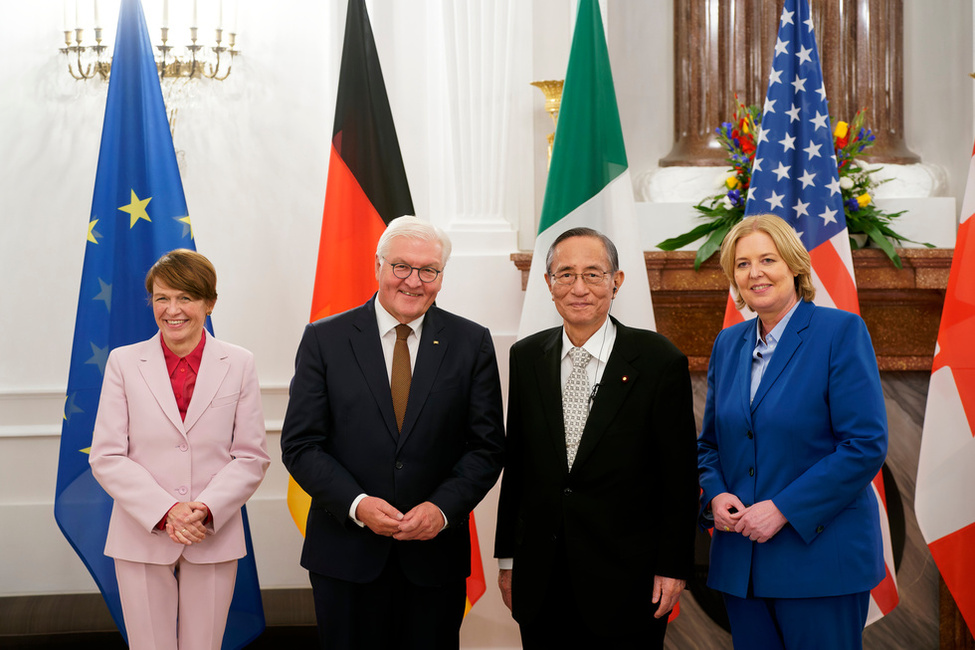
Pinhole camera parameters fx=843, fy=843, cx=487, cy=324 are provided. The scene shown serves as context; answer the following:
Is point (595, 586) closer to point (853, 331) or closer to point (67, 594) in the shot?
point (853, 331)

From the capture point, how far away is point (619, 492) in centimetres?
196

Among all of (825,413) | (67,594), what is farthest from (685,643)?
(67,594)

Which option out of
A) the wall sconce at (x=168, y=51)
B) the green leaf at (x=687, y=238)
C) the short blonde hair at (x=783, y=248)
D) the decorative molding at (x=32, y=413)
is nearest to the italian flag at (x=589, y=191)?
the green leaf at (x=687, y=238)

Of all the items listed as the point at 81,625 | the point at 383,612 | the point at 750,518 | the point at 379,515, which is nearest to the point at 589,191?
the point at 750,518

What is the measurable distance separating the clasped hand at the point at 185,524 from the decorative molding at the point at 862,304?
1640mm

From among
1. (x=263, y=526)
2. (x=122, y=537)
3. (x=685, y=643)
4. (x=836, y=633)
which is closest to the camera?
(x=836, y=633)

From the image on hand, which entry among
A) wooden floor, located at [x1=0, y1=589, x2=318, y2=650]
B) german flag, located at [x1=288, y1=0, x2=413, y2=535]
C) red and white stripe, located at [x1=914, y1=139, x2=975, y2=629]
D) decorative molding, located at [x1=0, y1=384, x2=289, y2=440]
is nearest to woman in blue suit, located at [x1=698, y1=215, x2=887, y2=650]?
red and white stripe, located at [x1=914, y1=139, x2=975, y2=629]

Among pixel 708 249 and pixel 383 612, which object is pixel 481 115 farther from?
pixel 383 612

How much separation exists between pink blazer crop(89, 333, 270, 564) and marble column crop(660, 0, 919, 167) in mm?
2346

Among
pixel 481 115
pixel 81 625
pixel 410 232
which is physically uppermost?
pixel 481 115

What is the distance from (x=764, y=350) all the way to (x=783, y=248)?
253 mm

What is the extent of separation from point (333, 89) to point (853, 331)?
8.28ft

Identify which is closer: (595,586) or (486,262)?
(595,586)

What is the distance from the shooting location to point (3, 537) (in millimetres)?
3680
